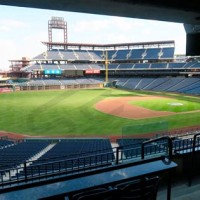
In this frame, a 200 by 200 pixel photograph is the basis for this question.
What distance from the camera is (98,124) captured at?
1016 inches

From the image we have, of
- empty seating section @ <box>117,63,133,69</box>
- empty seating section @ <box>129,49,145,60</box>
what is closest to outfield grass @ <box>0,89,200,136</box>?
Answer: empty seating section @ <box>117,63,133,69</box>

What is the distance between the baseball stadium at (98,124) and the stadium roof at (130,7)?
2725 millimetres

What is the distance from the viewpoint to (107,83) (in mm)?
75312

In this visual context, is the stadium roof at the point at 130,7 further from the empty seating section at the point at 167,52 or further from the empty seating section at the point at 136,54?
the empty seating section at the point at 136,54

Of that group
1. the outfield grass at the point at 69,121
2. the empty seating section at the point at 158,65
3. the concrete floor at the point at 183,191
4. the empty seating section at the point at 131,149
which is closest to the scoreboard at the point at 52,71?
the empty seating section at the point at 158,65

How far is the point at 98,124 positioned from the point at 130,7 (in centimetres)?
2138

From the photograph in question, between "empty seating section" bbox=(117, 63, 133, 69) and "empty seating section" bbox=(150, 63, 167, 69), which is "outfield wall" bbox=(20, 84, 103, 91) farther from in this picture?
"empty seating section" bbox=(150, 63, 167, 69)

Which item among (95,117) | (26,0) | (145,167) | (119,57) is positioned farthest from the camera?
(119,57)

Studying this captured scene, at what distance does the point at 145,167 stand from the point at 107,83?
73.2 m

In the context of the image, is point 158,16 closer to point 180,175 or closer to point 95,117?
point 180,175

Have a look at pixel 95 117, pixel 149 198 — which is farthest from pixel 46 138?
pixel 149 198

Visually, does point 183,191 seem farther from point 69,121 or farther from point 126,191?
point 69,121

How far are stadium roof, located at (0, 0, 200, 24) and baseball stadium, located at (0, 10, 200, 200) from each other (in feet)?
8.94

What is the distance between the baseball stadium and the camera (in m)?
2.30
